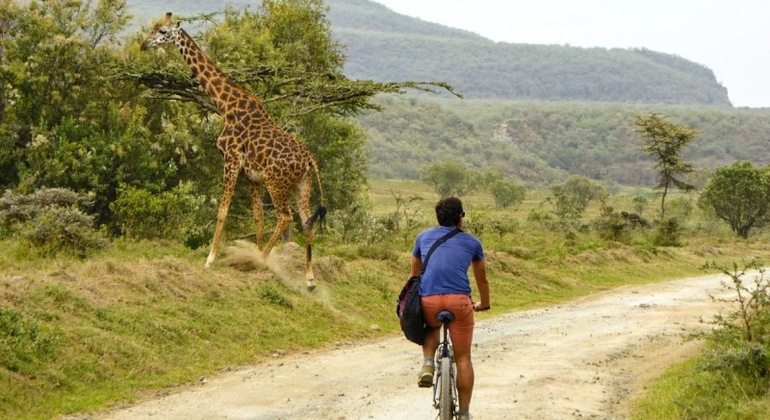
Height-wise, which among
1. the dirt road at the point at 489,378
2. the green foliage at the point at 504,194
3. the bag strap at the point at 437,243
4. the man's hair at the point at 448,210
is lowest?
the green foliage at the point at 504,194

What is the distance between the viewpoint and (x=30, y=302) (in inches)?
485

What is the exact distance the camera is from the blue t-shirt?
27.1ft

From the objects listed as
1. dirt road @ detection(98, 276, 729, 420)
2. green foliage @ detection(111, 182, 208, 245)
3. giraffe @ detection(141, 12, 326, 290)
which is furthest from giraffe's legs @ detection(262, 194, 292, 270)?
dirt road @ detection(98, 276, 729, 420)

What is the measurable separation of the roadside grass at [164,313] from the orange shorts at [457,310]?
4379 millimetres

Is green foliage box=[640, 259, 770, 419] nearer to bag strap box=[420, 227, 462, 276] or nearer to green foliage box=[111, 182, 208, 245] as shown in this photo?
bag strap box=[420, 227, 462, 276]

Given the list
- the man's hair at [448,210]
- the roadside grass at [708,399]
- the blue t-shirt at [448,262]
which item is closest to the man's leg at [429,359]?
the blue t-shirt at [448,262]

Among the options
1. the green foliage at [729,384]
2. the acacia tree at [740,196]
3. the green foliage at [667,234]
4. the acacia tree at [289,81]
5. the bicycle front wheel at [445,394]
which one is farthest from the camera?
the acacia tree at [740,196]

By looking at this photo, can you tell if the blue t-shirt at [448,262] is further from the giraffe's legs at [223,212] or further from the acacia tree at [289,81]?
the acacia tree at [289,81]

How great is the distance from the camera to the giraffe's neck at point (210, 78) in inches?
728

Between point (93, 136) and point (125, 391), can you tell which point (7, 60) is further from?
point (125, 391)

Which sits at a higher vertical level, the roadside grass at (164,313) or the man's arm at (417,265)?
the man's arm at (417,265)

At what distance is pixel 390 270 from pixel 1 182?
962 cm

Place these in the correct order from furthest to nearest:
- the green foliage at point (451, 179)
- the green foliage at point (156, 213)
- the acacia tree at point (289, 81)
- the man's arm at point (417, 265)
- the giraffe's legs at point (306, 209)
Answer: the green foliage at point (451, 179)
the acacia tree at point (289, 81)
the green foliage at point (156, 213)
the giraffe's legs at point (306, 209)
the man's arm at point (417, 265)

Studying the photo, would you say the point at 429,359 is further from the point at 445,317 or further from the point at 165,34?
the point at 165,34
